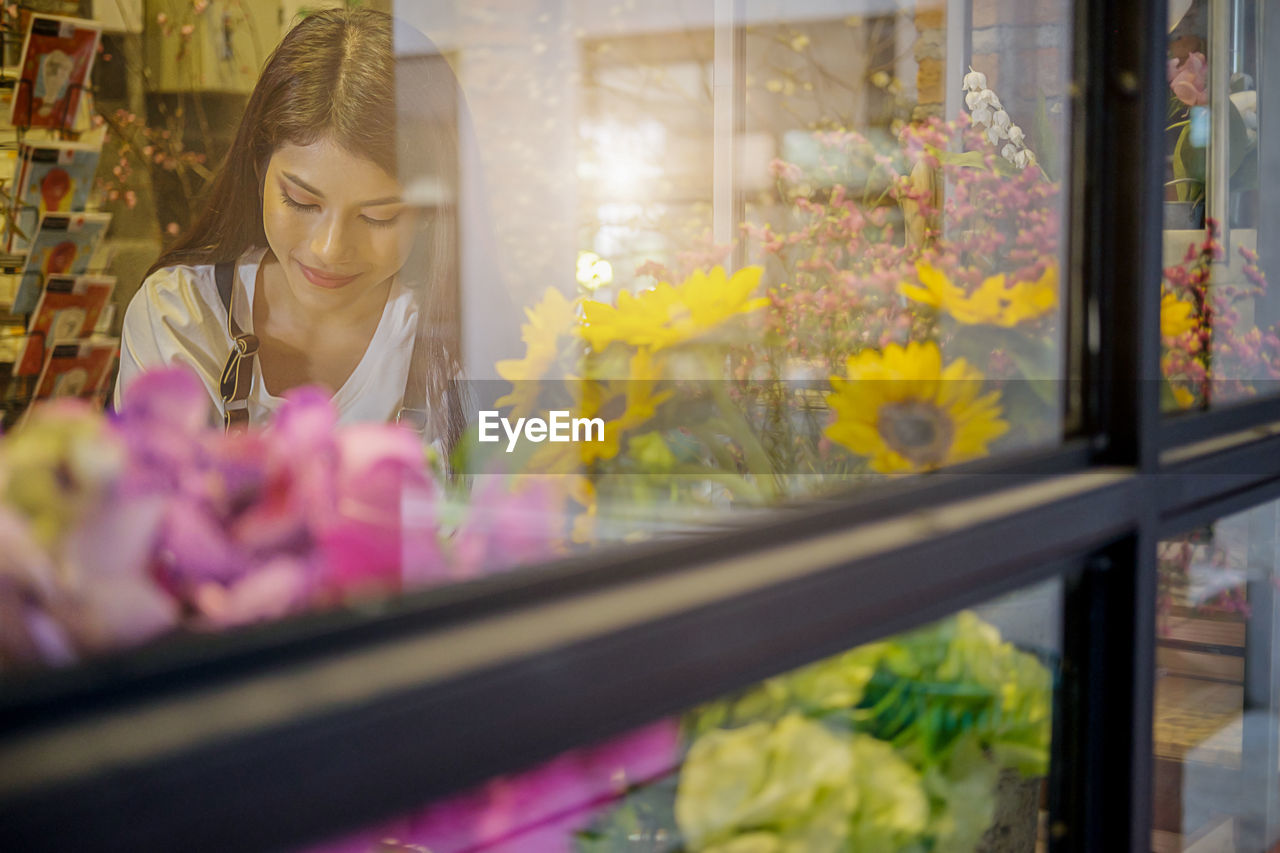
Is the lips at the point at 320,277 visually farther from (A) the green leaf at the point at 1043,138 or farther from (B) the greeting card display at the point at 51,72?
(A) the green leaf at the point at 1043,138

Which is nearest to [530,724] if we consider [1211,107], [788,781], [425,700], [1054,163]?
[425,700]

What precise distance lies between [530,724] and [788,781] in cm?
20

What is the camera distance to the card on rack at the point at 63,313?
27.6 inches

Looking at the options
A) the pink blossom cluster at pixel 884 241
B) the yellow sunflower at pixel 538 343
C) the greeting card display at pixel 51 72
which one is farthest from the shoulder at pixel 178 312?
the pink blossom cluster at pixel 884 241

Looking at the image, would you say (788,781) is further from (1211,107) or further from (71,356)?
(1211,107)

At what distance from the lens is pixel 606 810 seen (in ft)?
1.23

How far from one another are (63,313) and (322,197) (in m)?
0.19

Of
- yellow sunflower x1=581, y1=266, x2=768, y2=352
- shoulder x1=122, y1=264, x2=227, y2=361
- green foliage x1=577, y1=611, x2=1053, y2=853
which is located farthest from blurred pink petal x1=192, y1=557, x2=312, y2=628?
shoulder x1=122, y1=264, x2=227, y2=361

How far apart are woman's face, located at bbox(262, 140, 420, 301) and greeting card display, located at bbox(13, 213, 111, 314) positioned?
4.6 inches

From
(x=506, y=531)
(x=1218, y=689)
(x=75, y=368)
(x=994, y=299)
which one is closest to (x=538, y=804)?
(x=506, y=531)

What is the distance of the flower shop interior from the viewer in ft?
0.82

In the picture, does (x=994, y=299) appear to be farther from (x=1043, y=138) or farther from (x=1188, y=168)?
(x=1188, y=168)

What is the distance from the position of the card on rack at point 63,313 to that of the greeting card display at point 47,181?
36 mm

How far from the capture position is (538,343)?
613mm
